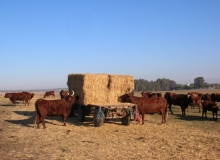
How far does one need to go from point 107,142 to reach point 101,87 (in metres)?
5.46

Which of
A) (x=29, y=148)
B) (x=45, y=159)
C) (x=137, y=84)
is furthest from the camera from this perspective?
(x=137, y=84)

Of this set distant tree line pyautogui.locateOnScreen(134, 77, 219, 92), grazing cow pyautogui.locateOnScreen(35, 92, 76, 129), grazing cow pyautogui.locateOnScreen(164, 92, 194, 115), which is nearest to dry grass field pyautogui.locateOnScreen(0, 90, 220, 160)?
grazing cow pyautogui.locateOnScreen(35, 92, 76, 129)

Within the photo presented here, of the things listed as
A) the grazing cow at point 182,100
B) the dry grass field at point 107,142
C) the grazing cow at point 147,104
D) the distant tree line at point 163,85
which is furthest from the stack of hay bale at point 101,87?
the distant tree line at point 163,85

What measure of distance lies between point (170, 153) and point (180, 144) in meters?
1.42

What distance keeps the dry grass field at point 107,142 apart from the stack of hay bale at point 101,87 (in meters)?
1.70

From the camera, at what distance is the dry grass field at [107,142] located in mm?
8445

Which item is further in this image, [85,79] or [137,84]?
[137,84]

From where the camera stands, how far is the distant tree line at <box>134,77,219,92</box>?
342 ft

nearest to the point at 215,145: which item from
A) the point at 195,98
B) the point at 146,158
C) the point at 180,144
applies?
the point at 180,144

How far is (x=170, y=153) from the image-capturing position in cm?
868

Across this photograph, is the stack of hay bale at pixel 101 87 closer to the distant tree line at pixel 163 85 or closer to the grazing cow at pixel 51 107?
the grazing cow at pixel 51 107

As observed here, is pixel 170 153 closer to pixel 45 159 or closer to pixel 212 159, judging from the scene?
pixel 212 159

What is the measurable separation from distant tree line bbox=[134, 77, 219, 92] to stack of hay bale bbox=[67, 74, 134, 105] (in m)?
88.2

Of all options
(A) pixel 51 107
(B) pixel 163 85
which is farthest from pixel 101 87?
(B) pixel 163 85
